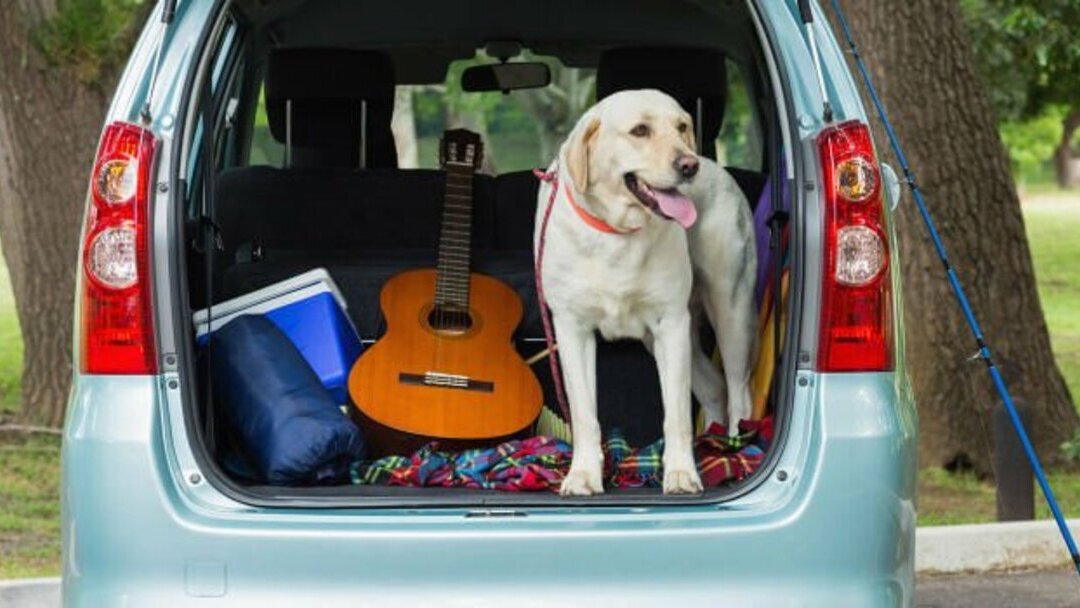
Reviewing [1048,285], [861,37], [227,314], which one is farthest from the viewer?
[1048,285]

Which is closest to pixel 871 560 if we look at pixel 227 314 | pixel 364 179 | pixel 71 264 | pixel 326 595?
pixel 326 595

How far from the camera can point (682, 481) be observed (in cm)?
441

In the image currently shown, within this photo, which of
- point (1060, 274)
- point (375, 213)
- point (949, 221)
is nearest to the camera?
point (375, 213)

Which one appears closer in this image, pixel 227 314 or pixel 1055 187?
pixel 227 314

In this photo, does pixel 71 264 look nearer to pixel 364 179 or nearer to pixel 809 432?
pixel 364 179

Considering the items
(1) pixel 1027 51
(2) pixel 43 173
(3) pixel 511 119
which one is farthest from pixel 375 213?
(3) pixel 511 119

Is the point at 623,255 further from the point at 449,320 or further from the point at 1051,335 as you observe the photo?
the point at 1051,335

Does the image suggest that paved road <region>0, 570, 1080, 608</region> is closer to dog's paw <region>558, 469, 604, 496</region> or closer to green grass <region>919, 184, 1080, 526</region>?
green grass <region>919, 184, 1080, 526</region>

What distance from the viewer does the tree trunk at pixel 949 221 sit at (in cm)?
967

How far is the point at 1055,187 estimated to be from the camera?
64.9 metres

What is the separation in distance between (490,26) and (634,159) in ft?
7.63

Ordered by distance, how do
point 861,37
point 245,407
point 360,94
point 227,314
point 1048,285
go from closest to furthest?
1. point 245,407
2. point 227,314
3. point 360,94
4. point 861,37
5. point 1048,285

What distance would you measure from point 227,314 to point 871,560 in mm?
1697

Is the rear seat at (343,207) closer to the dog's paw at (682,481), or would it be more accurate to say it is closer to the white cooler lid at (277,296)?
the white cooler lid at (277,296)
